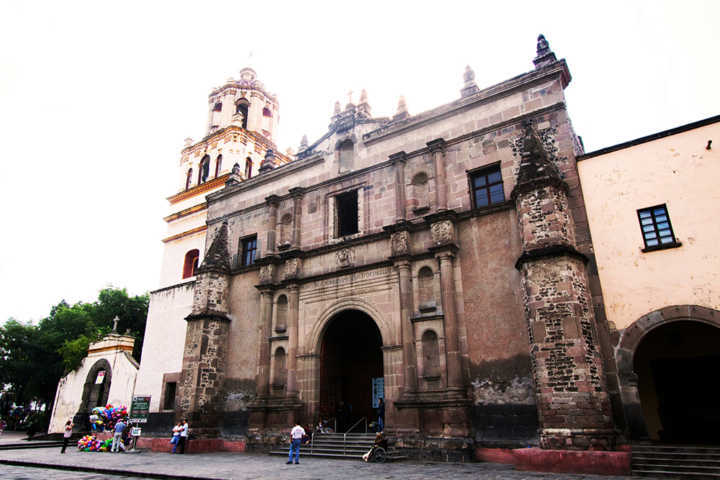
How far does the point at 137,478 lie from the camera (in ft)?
37.1

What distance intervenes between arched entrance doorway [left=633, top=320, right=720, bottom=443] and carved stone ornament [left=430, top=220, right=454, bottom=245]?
20.4 ft

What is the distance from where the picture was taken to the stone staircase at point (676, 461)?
31.7 ft

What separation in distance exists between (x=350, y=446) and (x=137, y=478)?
19.9ft

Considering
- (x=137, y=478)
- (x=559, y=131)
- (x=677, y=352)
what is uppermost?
(x=559, y=131)

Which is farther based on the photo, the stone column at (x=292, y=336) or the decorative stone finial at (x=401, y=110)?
the decorative stone finial at (x=401, y=110)

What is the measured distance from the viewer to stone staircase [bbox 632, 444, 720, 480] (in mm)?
9664

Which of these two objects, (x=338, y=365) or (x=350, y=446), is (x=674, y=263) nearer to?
(x=350, y=446)

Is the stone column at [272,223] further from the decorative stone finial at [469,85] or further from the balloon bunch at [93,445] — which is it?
the balloon bunch at [93,445]

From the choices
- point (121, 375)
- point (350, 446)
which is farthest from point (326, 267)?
point (121, 375)

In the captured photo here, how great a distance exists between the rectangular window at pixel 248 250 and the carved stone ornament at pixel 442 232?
29.5 ft

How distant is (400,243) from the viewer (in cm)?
1595

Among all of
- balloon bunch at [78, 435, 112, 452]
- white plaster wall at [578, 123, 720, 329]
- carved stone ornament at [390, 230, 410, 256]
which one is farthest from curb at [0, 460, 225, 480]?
white plaster wall at [578, 123, 720, 329]

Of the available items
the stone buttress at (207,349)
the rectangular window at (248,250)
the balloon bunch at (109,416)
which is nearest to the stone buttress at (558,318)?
the rectangular window at (248,250)

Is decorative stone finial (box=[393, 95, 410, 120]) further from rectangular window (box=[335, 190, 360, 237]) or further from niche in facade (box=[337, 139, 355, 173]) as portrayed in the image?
rectangular window (box=[335, 190, 360, 237])
